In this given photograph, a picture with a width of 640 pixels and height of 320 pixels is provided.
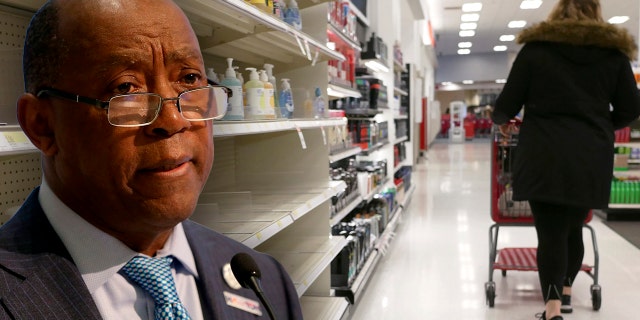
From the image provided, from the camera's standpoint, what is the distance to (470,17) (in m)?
15.5

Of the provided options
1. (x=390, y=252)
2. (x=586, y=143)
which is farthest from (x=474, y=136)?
(x=586, y=143)

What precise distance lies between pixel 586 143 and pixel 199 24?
199 centimetres

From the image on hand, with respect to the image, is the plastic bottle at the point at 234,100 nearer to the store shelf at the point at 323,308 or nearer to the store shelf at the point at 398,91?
the store shelf at the point at 323,308

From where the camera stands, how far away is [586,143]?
9.53 ft

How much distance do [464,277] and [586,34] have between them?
2.20 metres

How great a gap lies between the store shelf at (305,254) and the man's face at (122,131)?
1.62 meters

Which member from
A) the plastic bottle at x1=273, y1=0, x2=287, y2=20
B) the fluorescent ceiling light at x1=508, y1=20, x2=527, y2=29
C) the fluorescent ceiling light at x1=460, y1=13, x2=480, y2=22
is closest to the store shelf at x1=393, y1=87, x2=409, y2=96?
the plastic bottle at x1=273, y1=0, x2=287, y2=20

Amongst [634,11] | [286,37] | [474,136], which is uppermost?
[634,11]

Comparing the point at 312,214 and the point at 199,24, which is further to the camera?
the point at 312,214

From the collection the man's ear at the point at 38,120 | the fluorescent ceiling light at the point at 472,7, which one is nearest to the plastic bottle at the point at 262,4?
the man's ear at the point at 38,120

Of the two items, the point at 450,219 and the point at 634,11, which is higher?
the point at 634,11

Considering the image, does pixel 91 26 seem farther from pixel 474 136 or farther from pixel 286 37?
pixel 474 136

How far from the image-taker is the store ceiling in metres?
13.5

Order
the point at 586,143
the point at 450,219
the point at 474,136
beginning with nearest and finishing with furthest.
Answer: the point at 586,143, the point at 450,219, the point at 474,136
